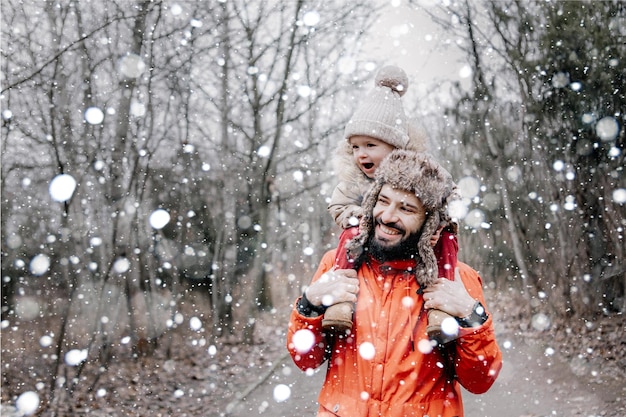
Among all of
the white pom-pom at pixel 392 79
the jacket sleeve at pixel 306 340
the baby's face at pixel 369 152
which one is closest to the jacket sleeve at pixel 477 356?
the jacket sleeve at pixel 306 340

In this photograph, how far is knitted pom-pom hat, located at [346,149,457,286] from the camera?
2.13 metres

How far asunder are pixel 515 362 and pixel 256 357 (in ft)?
14.4

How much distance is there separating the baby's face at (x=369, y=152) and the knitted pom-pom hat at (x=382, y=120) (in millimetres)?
28

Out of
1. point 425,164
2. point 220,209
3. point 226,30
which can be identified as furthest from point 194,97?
point 425,164

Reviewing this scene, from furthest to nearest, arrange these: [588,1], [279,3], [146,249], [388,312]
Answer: [279,3] < [146,249] < [588,1] < [388,312]

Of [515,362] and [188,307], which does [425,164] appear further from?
[188,307]

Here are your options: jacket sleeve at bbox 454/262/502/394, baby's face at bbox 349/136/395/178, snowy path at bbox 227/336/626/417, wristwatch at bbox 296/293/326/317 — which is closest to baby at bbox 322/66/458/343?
baby's face at bbox 349/136/395/178

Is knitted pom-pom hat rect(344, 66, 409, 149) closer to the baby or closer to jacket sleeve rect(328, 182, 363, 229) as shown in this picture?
the baby

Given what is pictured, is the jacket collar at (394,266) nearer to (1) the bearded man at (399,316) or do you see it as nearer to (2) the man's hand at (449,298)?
(1) the bearded man at (399,316)

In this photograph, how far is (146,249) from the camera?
8352 millimetres

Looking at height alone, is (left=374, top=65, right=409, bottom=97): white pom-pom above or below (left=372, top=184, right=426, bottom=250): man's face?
above

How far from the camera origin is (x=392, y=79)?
284cm

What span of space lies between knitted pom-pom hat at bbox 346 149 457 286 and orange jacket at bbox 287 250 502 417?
4.8 inches

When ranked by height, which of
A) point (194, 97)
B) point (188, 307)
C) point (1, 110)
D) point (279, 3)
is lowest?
point (188, 307)
